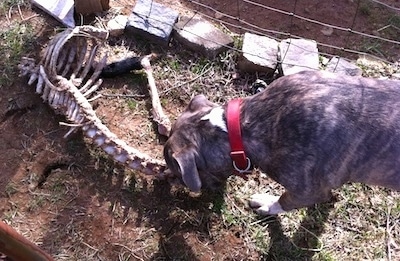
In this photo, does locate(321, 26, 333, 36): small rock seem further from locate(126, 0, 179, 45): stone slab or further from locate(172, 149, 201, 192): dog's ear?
locate(172, 149, 201, 192): dog's ear

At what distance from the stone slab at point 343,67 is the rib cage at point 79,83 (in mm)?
1607

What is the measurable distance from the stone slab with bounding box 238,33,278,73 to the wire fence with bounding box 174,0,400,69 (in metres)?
0.26

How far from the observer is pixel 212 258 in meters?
3.83

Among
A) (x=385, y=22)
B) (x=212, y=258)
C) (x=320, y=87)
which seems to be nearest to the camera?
(x=320, y=87)

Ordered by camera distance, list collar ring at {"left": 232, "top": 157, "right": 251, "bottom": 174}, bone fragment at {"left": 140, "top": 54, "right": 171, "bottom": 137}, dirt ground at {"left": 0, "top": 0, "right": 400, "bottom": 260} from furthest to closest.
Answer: bone fragment at {"left": 140, "top": 54, "right": 171, "bottom": 137} → dirt ground at {"left": 0, "top": 0, "right": 400, "bottom": 260} → collar ring at {"left": 232, "top": 157, "right": 251, "bottom": 174}

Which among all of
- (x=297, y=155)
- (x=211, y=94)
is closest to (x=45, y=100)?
(x=211, y=94)

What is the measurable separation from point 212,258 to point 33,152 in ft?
4.78

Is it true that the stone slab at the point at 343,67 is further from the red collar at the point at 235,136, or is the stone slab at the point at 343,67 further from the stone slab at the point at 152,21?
the red collar at the point at 235,136

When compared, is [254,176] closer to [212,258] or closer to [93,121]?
[212,258]

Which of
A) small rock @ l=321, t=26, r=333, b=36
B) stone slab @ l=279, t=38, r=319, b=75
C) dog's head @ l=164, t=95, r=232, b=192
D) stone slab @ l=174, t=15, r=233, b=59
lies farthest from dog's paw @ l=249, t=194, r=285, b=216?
small rock @ l=321, t=26, r=333, b=36

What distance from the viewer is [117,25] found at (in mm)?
4789

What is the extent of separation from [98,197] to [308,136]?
152 centimetres

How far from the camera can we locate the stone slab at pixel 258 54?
457 cm

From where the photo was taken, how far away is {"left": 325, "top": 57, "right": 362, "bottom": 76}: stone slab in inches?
181
